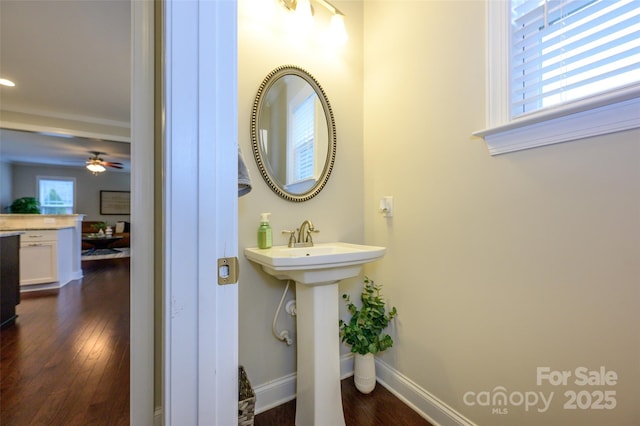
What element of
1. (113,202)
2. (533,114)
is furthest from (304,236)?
(113,202)

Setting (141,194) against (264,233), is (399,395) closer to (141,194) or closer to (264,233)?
(264,233)

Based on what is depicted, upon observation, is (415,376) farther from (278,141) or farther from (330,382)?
(278,141)

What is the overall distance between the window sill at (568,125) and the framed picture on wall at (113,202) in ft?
31.7

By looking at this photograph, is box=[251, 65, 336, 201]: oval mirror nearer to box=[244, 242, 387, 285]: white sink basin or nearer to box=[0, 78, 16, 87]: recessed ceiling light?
box=[244, 242, 387, 285]: white sink basin

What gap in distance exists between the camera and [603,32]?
2.69ft

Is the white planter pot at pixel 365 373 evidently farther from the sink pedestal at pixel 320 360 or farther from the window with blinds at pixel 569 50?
the window with blinds at pixel 569 50

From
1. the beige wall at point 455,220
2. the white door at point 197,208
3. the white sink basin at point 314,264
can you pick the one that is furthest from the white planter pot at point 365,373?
the white door at point 197,208

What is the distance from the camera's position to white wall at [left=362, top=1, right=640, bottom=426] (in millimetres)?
799

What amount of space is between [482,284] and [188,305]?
44.5 inches

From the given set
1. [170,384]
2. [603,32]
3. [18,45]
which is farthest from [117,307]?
[603,32]

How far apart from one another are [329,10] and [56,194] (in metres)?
9.26

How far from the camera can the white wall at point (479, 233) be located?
0.80 m

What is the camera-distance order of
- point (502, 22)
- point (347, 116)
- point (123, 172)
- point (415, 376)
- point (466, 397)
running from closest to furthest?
point (502, 22) < point (466, 397) < point (415, 376) < point (347, 116) < point (123, 172)

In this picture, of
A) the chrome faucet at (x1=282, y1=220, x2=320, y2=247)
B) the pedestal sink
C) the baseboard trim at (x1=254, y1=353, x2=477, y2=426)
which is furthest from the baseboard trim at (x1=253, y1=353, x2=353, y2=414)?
the chrome faucet at (x1=282, y1=220, x2=320, y2=247)
